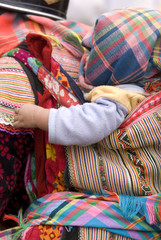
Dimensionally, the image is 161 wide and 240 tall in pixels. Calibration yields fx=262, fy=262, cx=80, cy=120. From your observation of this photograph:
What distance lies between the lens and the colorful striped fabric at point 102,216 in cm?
59

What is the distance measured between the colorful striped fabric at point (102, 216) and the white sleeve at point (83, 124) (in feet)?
0.47

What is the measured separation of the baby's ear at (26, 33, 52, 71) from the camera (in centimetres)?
72

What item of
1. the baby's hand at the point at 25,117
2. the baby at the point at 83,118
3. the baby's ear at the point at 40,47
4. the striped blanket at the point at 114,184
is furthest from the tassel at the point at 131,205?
the baby's ear at the point at 40,47

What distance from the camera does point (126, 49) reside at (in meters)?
0.65

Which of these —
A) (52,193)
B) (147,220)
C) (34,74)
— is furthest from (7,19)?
(147,220)

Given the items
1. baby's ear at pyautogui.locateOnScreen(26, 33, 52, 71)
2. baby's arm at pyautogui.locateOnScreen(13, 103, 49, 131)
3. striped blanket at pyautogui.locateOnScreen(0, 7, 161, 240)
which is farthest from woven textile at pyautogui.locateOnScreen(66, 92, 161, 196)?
baby's ear at pyautogui.locateOnScreen(26, 33, 52, 71)

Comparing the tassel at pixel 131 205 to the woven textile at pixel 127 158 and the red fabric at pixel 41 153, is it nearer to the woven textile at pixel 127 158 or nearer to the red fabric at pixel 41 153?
the woven textile at pixel 127 158

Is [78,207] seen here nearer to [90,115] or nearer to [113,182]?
[113,182]

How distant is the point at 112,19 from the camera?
673mm

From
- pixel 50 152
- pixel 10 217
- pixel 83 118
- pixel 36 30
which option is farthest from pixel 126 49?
pixel 10 217

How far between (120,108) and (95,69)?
136 mm

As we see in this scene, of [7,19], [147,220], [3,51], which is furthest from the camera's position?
[7,19]

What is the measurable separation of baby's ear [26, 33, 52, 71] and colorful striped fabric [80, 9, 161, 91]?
0.38 ft

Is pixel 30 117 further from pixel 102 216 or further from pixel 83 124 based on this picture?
pixel 102 216
